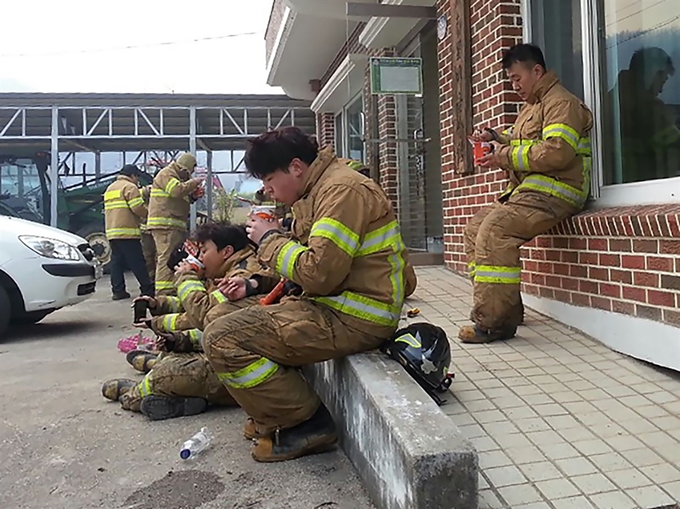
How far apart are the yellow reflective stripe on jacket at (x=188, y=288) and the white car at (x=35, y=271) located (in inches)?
116

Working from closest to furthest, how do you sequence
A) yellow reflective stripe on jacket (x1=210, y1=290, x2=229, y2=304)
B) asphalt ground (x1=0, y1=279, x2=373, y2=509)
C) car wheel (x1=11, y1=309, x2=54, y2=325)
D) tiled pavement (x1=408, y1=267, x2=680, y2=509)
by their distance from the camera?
tiled pavement (x1=408, y1=267, x2=680, y2=509), asphalt ground (x1=0, y1=279, x2=373, y2=509), yellow reflective stripe on jacket (x1=210, y1=290, x2=229, y2=304), car wheel (x1=11, y1=309, x2=54, y2=325)

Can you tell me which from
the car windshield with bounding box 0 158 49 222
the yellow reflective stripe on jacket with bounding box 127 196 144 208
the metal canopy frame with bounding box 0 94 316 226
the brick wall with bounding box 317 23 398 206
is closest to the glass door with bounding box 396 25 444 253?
the brick wall with bounding box 317 23 398 206

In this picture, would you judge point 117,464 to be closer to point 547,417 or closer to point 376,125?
point 547,417

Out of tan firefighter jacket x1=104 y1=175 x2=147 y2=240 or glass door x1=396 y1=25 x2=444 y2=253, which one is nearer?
glass door x1=396 y1=25 x2=444 y2=253

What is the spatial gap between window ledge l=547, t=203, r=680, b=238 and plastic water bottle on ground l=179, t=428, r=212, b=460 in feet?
8.11

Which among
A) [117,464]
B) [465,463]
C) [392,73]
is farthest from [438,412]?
[392,73]

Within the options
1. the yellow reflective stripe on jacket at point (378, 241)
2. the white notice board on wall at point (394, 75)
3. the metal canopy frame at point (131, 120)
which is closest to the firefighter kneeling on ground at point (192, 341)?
the yellow reflective stripe on jacket at point (378, 241)

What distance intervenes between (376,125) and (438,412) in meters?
6.62

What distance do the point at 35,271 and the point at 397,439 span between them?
5.08 meters

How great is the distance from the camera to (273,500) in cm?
254

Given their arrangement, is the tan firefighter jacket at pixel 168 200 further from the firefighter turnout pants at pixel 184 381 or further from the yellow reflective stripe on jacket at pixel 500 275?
the yellow reflective stripe on jacket at pixel 500 275

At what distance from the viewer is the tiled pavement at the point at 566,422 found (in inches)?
83.0

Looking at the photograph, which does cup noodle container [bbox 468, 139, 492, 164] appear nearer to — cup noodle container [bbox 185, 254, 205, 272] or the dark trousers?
cup noodle container [bbox 185, 254, 205, 272]

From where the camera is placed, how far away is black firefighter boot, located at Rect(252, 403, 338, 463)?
293 cm
